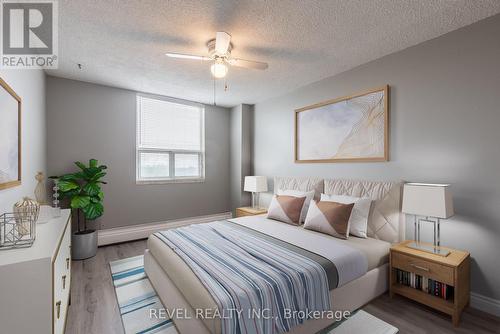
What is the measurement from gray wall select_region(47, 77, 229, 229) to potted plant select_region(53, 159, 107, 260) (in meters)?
0.33

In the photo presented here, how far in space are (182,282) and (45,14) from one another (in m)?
2.59

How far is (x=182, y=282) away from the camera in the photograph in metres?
1.74

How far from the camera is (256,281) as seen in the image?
5.11ft

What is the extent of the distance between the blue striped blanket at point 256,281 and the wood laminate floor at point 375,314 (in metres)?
0.74

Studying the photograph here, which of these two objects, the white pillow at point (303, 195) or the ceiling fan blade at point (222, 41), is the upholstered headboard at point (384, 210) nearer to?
the white pillow at point (303, 195)

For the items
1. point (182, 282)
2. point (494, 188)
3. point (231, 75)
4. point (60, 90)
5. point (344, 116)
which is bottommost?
point (182, 282)

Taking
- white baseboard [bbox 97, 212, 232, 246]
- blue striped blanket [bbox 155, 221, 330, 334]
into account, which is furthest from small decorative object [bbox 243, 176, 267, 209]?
blue striped blanket [bbox 155, 221, 330, 334]

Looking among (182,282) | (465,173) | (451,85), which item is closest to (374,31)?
(451,85)

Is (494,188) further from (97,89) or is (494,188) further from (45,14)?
(97,89)

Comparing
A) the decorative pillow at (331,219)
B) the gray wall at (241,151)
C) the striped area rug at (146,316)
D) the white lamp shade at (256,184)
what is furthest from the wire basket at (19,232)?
the gray wall at (241,151)

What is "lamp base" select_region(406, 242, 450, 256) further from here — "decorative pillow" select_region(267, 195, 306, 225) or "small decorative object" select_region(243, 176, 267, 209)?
"small decorative object" select_region(243, 176, 267, 209)

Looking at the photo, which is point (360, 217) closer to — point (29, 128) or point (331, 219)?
point (331, 219)

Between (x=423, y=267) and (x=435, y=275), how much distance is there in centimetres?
10

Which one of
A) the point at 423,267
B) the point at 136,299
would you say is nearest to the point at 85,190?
the point at 136,299
